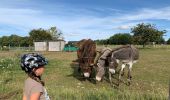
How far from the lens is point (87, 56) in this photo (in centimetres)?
1819

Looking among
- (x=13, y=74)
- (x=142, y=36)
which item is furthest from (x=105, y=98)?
(x=142, y=36)

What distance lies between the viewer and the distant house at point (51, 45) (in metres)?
65.3

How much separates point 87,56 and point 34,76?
12933 millimetres

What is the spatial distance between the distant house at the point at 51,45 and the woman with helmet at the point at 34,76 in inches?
2340

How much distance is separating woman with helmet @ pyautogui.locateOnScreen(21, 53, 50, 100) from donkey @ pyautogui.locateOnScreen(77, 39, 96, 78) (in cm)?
1270

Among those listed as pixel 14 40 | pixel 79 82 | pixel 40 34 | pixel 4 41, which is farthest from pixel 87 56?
pixel 4 41

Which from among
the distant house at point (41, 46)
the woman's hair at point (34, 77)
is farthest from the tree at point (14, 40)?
the woman's hair at point (34, 77)

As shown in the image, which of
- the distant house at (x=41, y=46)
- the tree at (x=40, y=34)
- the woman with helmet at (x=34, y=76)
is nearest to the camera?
the woman with helmet at (x=34, y=76)

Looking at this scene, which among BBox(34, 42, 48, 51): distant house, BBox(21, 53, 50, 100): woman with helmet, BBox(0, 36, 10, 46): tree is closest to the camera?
BBox(21, 53, 50, 100): woman with helmet

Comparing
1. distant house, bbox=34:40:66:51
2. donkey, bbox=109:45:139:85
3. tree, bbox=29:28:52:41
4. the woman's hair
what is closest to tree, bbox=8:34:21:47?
tree, bbox=29:28:52:41

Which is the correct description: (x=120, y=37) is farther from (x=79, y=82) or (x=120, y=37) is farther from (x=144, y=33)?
(x=79, y=82)

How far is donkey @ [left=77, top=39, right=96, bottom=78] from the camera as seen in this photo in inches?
709

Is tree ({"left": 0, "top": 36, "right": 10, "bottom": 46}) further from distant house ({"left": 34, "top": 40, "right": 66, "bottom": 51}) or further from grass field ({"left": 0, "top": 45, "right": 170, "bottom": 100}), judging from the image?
grass field ({"left": 0, "top": 45, "right": 170, "bottom": 100})

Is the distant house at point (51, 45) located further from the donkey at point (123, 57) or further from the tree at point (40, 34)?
the donkey at point (123, 57)
